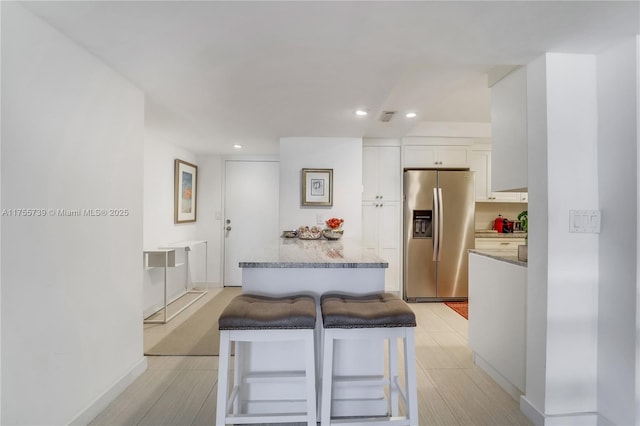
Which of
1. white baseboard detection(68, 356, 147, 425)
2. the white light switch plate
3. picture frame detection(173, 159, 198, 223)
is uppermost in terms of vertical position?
picture frame detection(173, 159, 198, 223)

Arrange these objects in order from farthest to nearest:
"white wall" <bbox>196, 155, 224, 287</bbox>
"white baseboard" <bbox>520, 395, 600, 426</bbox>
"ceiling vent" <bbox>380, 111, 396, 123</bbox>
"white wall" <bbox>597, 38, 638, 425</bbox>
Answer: "white wall" <bbox>196, 155, 224, 287</bbox> → "ceiling vent" <bbox>380, 111, 396, 123</bbox> → "white baseboard" <bbox>520, 395, 600, 426</bbox> → "white wall" <bbox>597, 38, 638, 425</bbox>

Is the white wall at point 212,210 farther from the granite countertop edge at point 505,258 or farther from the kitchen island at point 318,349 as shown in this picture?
the granite countertop edge at point 505,258

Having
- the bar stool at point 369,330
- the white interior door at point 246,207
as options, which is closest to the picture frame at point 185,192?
the white interior door at point 246,207

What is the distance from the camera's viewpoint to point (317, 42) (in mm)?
1606

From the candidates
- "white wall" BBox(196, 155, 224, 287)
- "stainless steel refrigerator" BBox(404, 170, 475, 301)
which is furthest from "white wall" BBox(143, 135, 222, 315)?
"stainless steel refrigerator" BBox(404, 170, 475, 301)

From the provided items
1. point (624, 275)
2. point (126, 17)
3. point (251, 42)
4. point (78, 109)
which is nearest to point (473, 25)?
point (251, 42)

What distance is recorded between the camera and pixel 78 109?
1.69m

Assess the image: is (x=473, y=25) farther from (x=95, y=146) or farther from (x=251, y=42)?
(x=95, y=146)

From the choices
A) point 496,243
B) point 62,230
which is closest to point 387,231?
point 496,243

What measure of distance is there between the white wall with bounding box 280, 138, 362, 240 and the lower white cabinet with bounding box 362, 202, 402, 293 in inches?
18.3

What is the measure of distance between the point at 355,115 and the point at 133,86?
69.2 inches

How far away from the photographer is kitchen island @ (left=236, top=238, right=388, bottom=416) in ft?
5.87

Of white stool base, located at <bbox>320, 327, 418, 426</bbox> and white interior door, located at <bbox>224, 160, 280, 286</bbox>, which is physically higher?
white interior door, located at <bbox>224, 160, 280, 286</bbox>

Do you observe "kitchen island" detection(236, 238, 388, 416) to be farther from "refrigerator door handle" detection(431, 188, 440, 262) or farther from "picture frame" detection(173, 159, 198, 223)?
"picture frame" detection(173, 159, 198, 223)
